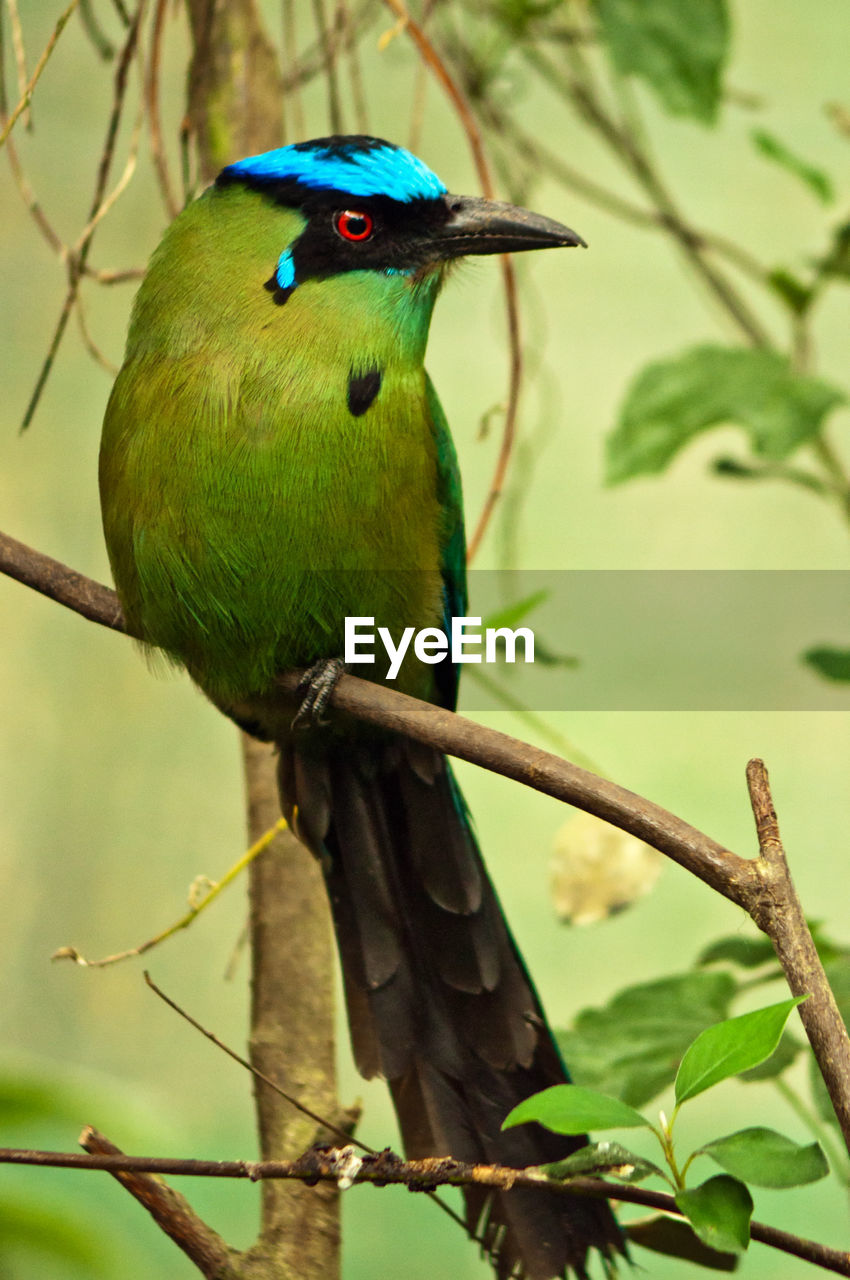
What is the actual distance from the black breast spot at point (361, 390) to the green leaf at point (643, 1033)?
2.46 feet

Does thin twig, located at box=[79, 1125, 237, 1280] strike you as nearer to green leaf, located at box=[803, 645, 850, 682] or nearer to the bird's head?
the bird's head

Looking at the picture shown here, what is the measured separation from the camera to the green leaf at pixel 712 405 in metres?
1.80

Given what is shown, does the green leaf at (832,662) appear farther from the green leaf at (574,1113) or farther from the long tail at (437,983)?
the green leaf at (574,1113)

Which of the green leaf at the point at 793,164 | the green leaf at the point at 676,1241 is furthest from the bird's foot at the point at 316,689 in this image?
the green leaf at the point at 793,164

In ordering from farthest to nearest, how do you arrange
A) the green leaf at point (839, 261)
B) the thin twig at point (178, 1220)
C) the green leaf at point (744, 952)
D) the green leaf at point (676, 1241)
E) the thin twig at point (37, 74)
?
the green leaf at point (839, 261)
the green leaf at point (744, 952)
the thin twig at point (37, 74)
the green leaf at point (676, 1241)
the thin twig at point (178, 1220)

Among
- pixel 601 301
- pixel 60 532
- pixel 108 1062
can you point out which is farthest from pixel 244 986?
pixel 601 301

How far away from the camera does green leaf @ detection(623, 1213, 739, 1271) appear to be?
46.7 inches

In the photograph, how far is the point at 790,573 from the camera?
3.04 m

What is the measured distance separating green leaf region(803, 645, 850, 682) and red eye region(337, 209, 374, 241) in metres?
0.89

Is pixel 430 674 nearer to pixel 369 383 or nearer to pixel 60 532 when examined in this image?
pixel 369 383

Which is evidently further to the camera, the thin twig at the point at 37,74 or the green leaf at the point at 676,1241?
the thin twig at the point at 37,74

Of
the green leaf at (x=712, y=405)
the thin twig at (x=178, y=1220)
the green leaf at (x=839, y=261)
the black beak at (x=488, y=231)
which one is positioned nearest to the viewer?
the thin twig at (x=178, y=1220)

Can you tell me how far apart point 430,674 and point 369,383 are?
1.27 feet

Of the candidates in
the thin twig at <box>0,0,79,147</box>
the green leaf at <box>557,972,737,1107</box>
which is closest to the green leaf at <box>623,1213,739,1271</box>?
the green leaf at <box>557,972,737,1107</box>
